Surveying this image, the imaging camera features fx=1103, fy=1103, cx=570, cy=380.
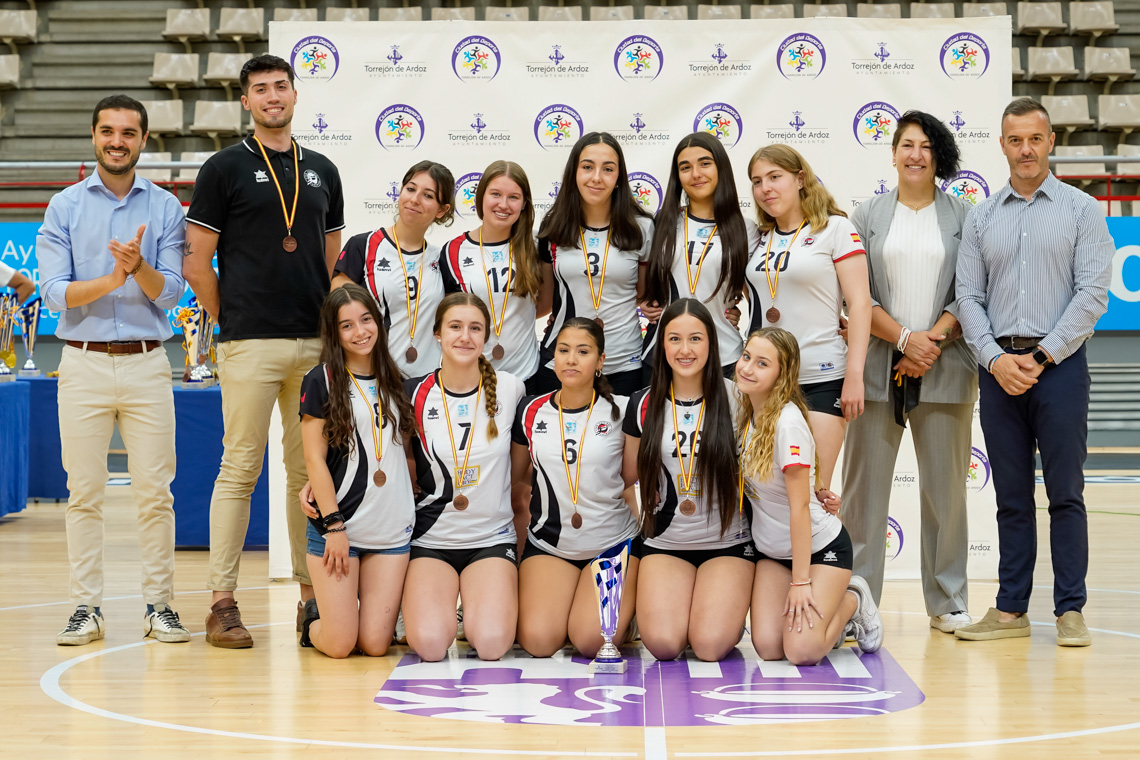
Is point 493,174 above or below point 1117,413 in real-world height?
above

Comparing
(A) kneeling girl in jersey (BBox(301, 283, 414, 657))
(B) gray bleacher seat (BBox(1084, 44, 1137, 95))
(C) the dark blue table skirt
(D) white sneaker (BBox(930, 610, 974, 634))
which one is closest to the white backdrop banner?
(D) white sneaker (BBox(930, 610, 974, 634))

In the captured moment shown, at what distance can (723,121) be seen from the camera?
5.34 meters

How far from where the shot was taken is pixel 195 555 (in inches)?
231

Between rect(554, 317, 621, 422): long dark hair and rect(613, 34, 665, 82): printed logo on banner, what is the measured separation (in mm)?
2087

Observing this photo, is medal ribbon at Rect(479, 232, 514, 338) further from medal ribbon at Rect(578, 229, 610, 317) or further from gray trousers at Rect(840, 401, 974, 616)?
gray trousers at Rect(840, 401, 974, 616)

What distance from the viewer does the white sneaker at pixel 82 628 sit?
12.3 ft

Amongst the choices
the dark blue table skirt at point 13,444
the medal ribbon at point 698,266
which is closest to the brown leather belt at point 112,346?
the medal ribbon at point 698,266

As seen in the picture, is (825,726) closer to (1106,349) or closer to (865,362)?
(865,362)

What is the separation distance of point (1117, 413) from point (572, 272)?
744 centimetres

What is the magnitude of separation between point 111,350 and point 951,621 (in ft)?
10.3

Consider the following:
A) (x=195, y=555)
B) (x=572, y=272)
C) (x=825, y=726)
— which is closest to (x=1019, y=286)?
(x=572, y=272)

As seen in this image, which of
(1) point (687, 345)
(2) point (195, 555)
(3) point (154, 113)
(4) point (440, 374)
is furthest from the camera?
(3) point (154, 113)

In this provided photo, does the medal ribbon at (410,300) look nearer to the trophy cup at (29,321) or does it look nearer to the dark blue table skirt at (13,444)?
the dark blue table skirt at (13,444)

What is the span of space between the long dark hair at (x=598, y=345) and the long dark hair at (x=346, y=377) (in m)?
0.59
